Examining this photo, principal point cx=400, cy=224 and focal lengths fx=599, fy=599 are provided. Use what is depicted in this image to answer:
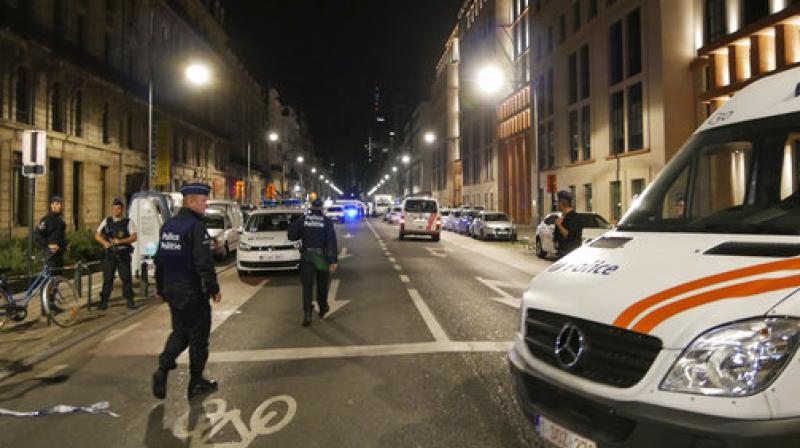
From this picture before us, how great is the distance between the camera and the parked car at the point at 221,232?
20.2 metres

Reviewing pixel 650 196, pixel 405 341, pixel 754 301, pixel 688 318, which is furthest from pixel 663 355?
pixel 405 341

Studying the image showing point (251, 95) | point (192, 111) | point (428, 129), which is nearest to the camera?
point (192, 111)

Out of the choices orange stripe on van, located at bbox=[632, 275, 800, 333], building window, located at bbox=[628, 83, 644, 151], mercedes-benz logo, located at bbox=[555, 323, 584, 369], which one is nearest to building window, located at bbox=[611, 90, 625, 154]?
building window, located at bbox=[628, 83, 644, 151]

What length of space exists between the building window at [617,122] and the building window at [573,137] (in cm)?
527

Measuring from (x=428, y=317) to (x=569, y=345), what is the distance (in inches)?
255

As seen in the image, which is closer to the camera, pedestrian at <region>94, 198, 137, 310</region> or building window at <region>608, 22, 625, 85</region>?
pedestrian at <region>94, 198, 137, 310</region>

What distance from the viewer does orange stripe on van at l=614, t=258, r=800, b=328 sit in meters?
2.81

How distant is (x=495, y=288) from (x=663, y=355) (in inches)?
414

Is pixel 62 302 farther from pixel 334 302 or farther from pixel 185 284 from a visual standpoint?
pixel 185 284

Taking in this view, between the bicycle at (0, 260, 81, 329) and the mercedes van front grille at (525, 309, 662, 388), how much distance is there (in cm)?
801

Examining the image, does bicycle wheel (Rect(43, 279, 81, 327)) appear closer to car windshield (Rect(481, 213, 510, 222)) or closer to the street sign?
the street sign

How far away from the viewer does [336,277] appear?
15406 mm

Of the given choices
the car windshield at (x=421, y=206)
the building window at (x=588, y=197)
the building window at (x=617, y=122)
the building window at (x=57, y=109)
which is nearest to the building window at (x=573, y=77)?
the building window at (x=617, y=122)

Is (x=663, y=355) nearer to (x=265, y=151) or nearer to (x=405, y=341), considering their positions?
(x=405, y=341)
